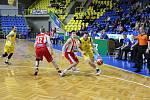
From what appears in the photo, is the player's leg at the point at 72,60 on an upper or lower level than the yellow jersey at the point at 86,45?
lower

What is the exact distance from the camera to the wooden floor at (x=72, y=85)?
24.7 feet

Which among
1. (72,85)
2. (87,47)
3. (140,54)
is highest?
(87,47)

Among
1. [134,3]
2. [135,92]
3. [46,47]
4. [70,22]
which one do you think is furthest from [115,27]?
[135,92]

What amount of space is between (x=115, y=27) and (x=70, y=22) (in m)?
8.56

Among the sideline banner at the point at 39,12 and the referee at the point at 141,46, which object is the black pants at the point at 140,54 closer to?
the referee at the point at 141,46

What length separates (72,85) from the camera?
29.0 feet

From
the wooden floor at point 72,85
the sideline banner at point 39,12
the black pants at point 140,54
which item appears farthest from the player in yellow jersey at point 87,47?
the sideline banner at point 39,12

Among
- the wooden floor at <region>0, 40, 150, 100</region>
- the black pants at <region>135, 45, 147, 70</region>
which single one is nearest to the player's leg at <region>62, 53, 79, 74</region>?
the wooden floor at <region>0, 40, 150, 100</region>

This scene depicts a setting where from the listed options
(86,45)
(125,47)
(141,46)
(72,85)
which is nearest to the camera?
(72,85)

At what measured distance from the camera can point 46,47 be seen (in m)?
10.3

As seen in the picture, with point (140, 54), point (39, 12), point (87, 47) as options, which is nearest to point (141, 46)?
point (140, 54)

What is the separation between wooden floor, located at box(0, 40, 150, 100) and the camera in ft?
24.7

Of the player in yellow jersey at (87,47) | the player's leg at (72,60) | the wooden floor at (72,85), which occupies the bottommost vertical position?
the wooden floor at (72,85)

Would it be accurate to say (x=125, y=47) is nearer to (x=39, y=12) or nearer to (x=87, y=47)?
(x=87, y=47)
